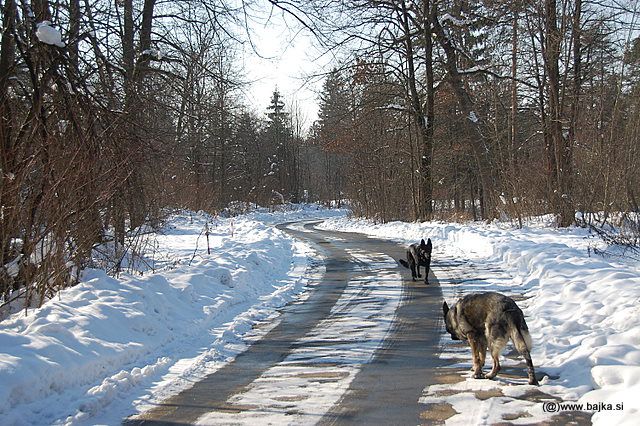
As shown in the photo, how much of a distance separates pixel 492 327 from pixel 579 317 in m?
2.09

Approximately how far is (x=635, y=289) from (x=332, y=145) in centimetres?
2931

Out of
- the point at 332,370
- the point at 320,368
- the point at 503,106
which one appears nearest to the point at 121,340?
the point at 320,368

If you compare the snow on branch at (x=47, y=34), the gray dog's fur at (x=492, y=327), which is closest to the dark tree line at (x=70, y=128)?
the snow on branch at (x=47, y=34)

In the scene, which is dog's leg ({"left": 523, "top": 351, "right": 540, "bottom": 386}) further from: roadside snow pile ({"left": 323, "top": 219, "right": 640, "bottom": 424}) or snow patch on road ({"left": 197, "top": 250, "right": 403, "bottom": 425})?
snow patch on road ({"left": 197, "top": 250, "right": 403, "bottom": 425})

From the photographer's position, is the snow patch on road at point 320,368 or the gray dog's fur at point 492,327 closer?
the snow patch on road at point 320,368

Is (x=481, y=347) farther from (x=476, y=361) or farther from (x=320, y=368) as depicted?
(x=320, y=368)

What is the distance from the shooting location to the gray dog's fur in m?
5.51

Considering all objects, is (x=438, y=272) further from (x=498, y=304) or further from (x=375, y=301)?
(x=498, y=304)

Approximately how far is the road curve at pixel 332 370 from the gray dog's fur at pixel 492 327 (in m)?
0.57

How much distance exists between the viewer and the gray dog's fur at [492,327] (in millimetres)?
5508

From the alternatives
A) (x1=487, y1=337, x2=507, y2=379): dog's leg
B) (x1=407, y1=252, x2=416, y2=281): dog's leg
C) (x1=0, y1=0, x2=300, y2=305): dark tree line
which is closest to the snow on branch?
(x1=0, y1=0, x2=300, y2=305): dark tree line

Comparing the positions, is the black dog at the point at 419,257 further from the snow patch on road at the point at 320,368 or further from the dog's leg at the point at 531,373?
the dog's leg at the point at 531,373

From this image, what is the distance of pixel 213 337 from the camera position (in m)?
8.04

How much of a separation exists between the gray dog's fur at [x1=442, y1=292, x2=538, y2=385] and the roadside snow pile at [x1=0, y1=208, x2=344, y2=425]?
298 cm
